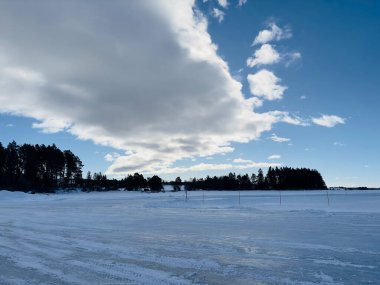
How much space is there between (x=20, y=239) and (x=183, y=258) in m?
6.27

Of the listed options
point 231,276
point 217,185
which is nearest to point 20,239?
point 231,276

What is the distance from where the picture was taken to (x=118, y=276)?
6117 mm

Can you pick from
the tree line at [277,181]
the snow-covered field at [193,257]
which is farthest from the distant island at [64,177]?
the snow-covered field at [193,257]

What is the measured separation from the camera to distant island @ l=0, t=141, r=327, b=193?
93.7m

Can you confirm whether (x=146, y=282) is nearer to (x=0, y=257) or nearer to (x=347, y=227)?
(x=0, y=257)

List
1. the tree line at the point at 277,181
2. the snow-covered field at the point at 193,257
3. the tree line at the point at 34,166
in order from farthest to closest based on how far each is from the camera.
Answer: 1. the tree line at the point at 277,181
2. the tree line at the point at 34,166
3. the snow-covered field at the point at 193,257

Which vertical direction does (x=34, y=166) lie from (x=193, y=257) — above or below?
above

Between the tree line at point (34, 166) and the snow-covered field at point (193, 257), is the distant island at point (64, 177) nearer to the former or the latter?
the tree line at point (34, 166)

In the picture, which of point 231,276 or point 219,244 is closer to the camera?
point 231,276

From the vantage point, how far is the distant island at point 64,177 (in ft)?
307

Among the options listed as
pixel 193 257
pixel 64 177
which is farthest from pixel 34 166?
pixel 193 257

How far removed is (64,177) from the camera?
114 metres

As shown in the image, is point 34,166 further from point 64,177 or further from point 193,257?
point 193,257

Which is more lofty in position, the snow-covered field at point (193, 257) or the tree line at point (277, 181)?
the tree line at point (277, 181)
